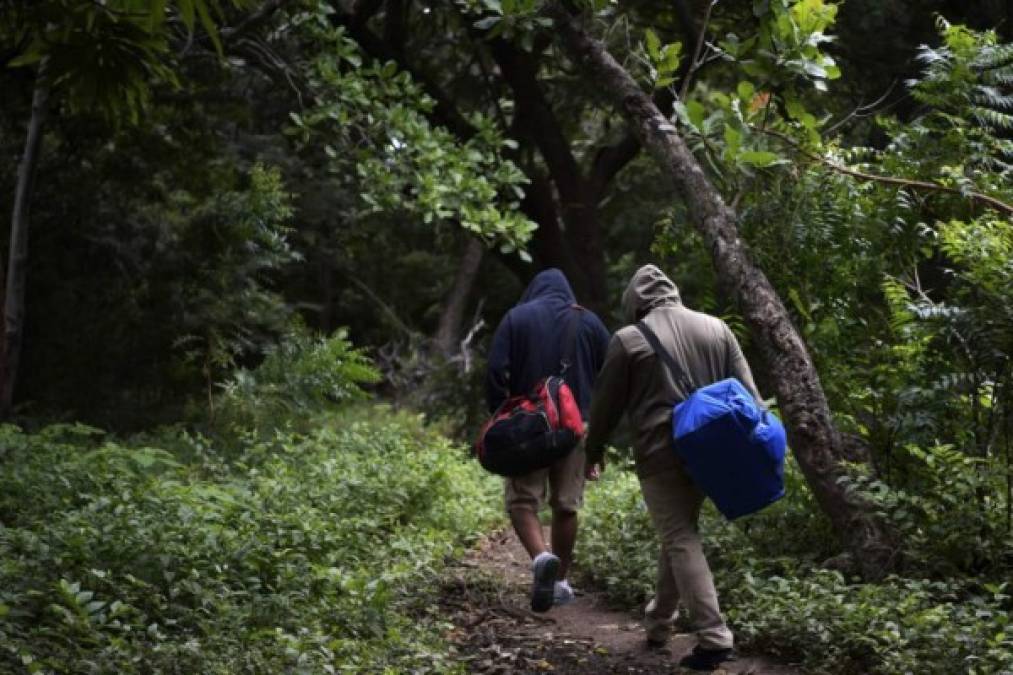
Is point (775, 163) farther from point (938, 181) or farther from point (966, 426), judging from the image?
point (966, 426)

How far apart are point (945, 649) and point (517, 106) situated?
38.1 feet

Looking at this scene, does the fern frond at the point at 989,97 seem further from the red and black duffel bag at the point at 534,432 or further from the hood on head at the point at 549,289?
the red and black duffel bag at the point at 534,432

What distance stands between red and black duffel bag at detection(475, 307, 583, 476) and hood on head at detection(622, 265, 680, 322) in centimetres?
108

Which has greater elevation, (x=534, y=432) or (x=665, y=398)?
(x=665, y=398)

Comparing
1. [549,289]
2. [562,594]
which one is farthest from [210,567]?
[549,289]

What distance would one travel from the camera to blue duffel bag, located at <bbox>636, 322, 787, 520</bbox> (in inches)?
253

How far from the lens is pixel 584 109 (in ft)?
64.0

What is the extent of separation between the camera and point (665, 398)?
6840mm

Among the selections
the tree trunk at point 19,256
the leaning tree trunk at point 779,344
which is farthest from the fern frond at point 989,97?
the tree trunk at point 19,256

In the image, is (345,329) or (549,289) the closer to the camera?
(549,289)

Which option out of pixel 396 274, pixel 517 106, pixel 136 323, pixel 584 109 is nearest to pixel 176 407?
pixel 136 323

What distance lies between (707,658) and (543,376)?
7.75 ft

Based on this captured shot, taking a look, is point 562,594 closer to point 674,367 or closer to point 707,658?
point 707,658

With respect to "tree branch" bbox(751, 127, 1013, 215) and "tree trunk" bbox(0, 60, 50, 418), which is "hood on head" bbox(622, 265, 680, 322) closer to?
→ "tree branch" bbox(751, 127, 1013, 215)
